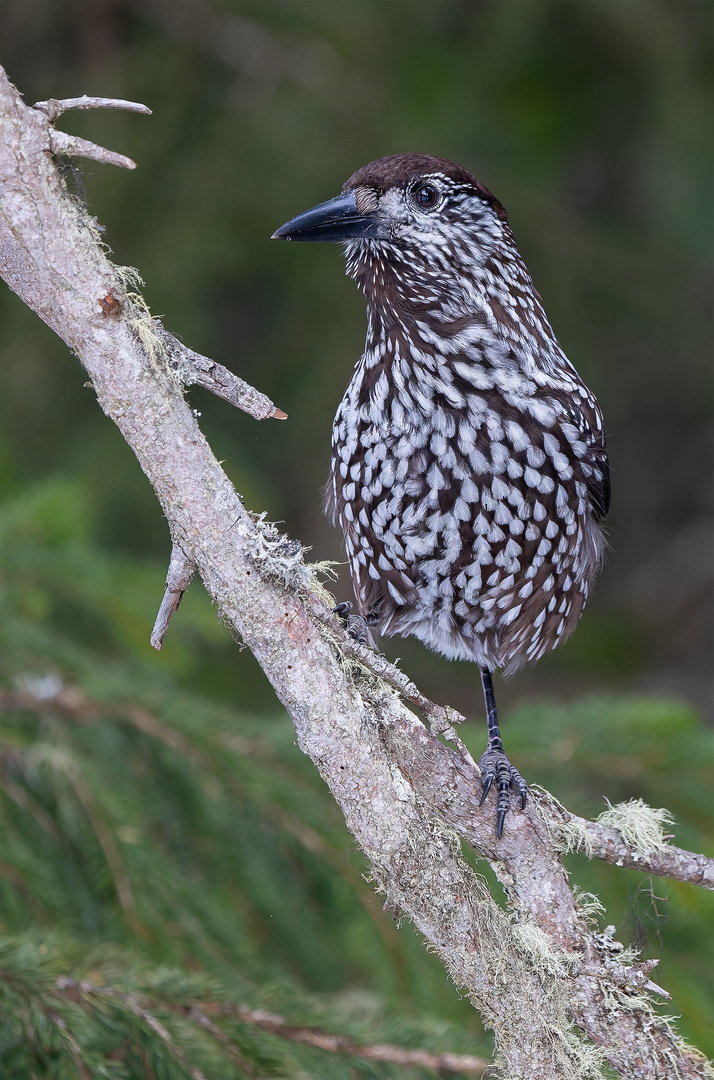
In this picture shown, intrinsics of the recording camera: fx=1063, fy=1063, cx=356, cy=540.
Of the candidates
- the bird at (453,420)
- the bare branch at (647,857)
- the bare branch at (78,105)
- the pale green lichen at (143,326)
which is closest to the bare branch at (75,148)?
the bare branch at (78,105)

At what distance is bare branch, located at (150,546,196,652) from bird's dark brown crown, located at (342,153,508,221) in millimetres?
1280

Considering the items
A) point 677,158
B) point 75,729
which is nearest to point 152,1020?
point 75,729

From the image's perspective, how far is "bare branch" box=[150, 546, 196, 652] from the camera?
1.85 metres

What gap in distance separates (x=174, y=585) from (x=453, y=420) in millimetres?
1009

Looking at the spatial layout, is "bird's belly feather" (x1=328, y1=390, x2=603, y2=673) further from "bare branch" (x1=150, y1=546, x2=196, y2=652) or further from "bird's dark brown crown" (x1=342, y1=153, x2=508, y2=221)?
"bare branch" (x1=150, y1=546, x2=196, y2=652)

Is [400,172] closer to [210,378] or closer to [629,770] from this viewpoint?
[210,378]

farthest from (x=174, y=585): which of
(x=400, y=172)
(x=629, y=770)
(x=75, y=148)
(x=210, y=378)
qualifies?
(x=629, y=770)

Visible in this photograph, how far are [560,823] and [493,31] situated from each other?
3.97 m

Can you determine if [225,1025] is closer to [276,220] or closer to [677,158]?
[276,220]

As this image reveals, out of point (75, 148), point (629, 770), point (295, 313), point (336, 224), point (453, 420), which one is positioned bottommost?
point (75, 148)

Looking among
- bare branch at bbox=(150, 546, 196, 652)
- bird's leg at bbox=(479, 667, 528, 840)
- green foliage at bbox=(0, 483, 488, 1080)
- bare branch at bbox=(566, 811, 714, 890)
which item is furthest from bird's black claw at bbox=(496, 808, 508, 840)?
bare branch at bbox=(150, 546, 196, 652)

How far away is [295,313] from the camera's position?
5.44 metres

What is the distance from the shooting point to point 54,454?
542cm

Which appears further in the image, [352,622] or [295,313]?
[295,313]
